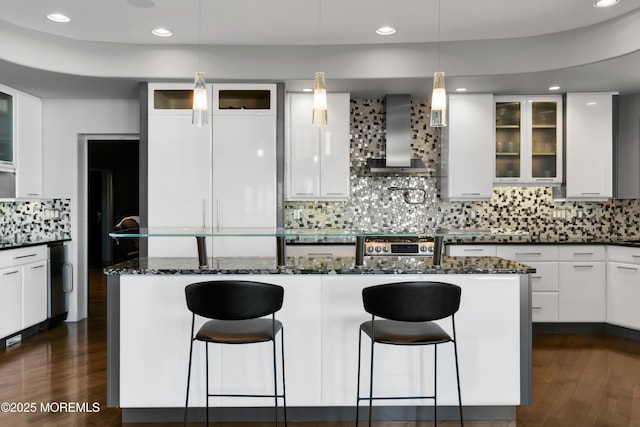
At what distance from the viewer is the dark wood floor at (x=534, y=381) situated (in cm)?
293

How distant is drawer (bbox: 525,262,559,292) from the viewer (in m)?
4.91

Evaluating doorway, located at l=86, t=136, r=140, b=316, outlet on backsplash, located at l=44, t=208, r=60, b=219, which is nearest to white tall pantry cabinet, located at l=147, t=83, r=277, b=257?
outlet on backsplash, located at l=44, t=208, r=60, b=219

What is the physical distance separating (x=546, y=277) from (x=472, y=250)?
2.55ft

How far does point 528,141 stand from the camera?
5.15 metres

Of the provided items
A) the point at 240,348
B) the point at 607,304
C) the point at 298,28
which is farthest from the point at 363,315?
the point at 607,304

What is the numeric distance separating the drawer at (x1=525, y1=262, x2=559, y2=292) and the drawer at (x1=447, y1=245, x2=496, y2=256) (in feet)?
1.33

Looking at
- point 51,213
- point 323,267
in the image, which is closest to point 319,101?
point 323,267

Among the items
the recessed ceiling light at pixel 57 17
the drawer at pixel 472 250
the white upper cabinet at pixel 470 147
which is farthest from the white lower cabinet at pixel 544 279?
the recessed ceiling light at pixel 57 17

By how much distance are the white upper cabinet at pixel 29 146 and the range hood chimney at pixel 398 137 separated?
353 centimetres

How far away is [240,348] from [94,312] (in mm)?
3639

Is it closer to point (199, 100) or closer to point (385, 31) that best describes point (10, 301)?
point (199, 100)

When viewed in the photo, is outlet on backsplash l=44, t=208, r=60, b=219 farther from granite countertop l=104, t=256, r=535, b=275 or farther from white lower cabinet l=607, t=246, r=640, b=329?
white lower cabinet l=607, t=246, r=640, b=329

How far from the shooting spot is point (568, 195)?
16.8ft

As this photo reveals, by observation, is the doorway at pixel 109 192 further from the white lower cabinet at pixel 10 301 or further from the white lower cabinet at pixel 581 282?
the white lower cabinet at pixel 581 282
